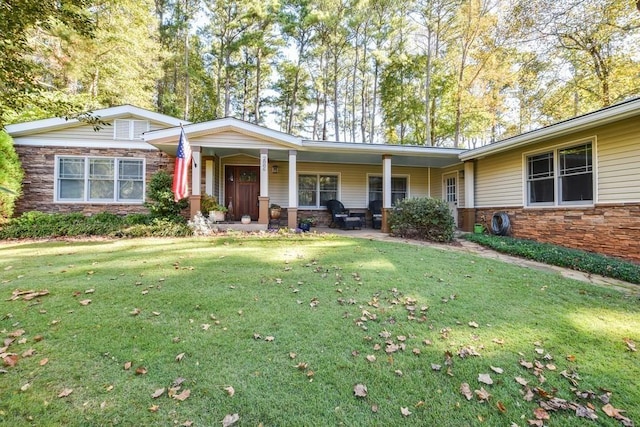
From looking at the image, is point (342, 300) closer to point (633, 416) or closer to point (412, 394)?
point (412, 394)

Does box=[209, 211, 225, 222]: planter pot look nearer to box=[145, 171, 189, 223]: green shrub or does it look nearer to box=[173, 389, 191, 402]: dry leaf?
box=[145, 171, 189, 223]: green shrub

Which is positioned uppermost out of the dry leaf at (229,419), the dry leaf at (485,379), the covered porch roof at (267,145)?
the covered porch roof at (267,145)

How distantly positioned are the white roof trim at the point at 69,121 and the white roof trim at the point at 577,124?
413 inches

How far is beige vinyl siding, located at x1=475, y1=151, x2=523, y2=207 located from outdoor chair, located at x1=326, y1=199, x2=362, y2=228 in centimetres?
441

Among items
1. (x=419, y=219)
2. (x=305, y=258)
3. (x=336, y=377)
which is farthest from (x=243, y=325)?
(x=419, y=219)

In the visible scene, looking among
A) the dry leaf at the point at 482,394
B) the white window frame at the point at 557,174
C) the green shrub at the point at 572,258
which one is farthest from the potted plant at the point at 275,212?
the dry leaf at the point at 482,394

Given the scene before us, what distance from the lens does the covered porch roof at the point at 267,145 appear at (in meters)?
8.79

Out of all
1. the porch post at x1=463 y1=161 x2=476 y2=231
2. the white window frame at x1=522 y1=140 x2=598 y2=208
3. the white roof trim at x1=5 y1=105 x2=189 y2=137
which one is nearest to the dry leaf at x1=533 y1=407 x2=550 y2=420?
the white window frame at x1=522 y1=140 x2=598 y2=208

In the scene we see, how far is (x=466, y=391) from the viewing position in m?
2.21

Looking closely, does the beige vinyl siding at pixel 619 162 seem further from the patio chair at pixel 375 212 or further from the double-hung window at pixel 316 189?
the double-hung window at pixel 316 189

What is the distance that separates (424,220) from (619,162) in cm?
421

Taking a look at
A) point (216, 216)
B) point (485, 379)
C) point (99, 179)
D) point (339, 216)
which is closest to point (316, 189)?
point (339, 216)

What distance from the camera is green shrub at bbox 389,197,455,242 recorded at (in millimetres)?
8336

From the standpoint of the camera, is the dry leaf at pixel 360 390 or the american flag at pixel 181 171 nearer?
the dry leaf at pixel 360 390
